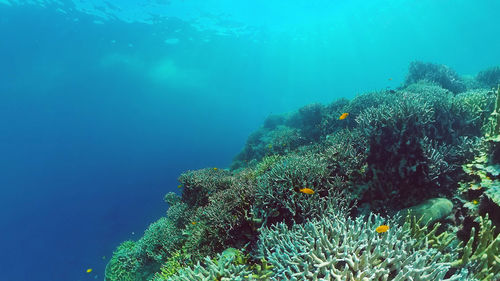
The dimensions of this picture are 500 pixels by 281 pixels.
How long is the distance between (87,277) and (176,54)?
4376 cm

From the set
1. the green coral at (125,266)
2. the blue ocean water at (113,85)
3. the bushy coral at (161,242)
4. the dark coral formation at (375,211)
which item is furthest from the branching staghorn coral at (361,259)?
the blue ocean water at (113,85)

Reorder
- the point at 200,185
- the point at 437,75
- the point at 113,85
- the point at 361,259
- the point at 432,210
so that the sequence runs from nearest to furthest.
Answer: the point at 361,259, the point at 432,210, the point at 200,185, the point at 437,75, the point at 113,85

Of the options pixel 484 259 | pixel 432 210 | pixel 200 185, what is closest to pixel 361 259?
pixel 484 259

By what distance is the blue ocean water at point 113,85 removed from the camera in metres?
35.7

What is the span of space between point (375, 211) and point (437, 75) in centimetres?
1313

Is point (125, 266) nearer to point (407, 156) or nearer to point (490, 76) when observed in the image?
point (407, 156)

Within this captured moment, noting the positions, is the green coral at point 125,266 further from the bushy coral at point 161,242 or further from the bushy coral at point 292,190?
the bushy coral at point 292,190

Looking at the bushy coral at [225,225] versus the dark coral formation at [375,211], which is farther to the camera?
the bushy coral at [225,225]

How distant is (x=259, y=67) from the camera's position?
95625 millimetres

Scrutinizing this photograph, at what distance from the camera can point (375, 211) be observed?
4.52m

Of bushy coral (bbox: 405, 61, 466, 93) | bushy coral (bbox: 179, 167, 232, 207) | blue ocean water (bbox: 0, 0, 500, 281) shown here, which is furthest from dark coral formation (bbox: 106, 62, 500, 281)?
blue ocean water (bbox: 0, 0, 500, 281)

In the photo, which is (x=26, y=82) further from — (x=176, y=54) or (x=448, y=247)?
(x=448, y=247)

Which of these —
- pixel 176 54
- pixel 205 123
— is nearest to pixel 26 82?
pixel 176 54

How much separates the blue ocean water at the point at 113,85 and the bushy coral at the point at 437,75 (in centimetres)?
616
